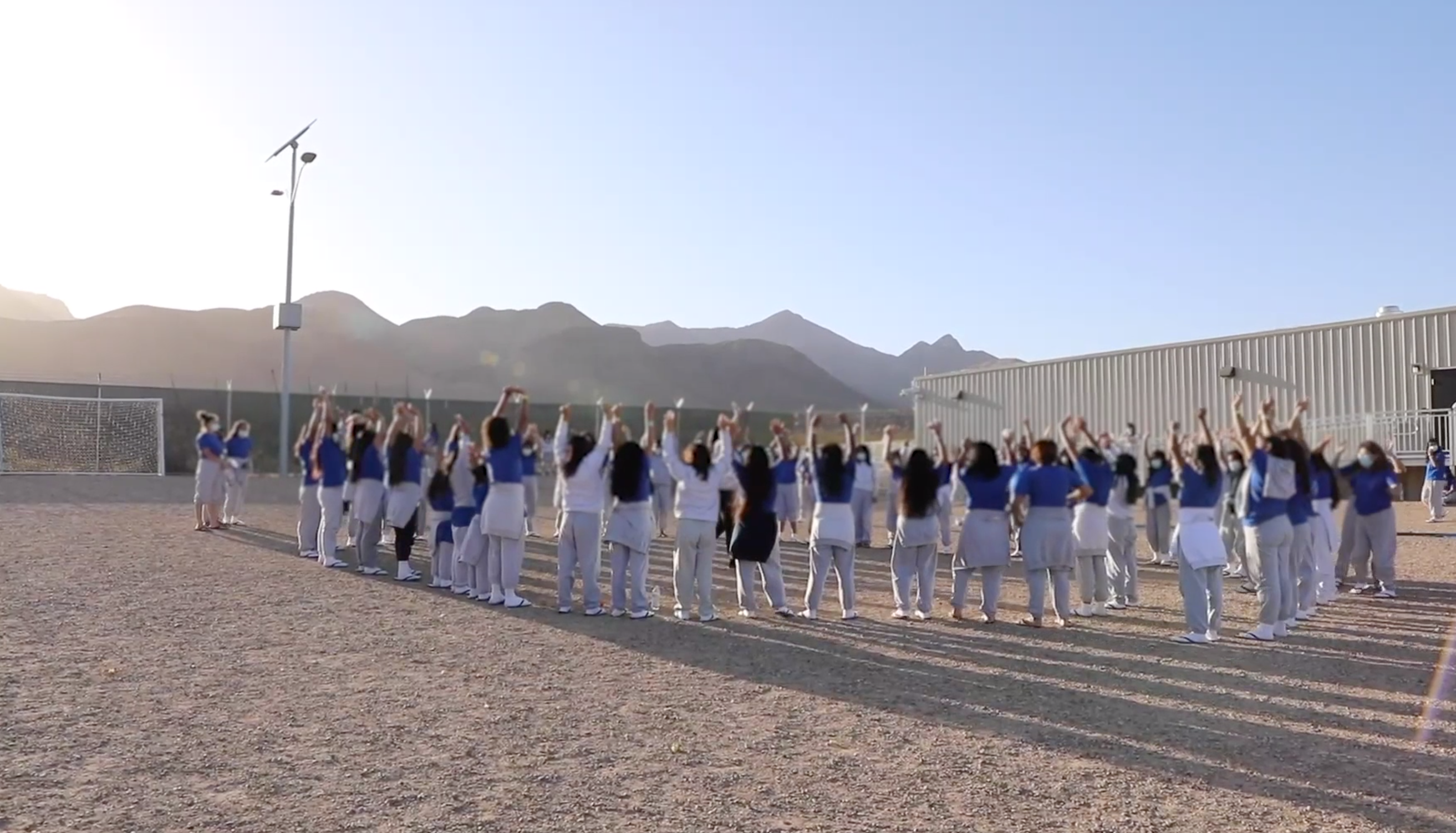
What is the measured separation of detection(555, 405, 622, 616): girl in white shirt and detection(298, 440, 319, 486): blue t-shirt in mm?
5445

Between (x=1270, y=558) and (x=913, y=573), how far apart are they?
9.84ft

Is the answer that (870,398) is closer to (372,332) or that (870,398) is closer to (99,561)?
(372,332)

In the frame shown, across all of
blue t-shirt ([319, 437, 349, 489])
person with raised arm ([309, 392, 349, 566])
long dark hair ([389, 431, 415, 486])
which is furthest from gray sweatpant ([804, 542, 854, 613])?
blue t-shirt ([319, 437, 349, 489])

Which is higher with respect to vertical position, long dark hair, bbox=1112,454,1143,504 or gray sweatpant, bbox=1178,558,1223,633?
long dark hair, bbox=1112,454,1143,504

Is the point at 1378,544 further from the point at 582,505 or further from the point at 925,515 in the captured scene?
the point at 582,505

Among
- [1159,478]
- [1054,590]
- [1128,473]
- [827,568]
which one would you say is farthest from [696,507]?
[1159,478]

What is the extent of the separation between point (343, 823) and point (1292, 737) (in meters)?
4.90

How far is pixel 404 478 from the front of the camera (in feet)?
40.1

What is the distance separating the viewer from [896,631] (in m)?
9.65

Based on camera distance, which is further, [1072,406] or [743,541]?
[1072,406]

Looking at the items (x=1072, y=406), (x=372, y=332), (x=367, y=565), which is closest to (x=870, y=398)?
(x=372, y=332)

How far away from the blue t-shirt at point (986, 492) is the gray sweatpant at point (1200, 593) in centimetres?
155

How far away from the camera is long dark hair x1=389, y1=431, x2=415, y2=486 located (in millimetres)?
12094

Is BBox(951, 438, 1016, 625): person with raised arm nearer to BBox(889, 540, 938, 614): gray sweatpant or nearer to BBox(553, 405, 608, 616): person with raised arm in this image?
BBox(889, 540, 938, 614): gray sweatpant
